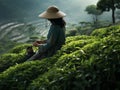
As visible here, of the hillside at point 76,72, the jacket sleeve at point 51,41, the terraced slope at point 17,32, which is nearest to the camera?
the hillside at point 76,72

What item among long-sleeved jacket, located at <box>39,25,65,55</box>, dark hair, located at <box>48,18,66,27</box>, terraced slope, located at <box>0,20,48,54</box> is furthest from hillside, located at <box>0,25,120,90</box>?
terraced slope, located at <box>0,20,48,54</box>

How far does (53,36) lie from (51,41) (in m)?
0.14

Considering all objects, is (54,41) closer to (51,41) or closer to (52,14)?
(51,41)

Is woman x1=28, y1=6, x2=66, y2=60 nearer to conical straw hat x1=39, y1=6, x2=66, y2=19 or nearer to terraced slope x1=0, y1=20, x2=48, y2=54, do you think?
conical straw hat x1=39, y1=6, x2=66, y2=19

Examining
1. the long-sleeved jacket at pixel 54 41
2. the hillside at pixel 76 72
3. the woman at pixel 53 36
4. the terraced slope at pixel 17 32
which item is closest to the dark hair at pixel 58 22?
the woman at pixel 53 36

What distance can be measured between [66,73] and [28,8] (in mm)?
177968

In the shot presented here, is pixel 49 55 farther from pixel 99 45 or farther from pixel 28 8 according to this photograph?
pixel 28 8

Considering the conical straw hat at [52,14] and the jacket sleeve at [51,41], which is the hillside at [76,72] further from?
the conical straw hat at [52,14]

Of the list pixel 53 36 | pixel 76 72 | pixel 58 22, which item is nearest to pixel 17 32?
pixel 58 22

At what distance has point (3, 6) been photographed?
150 meters

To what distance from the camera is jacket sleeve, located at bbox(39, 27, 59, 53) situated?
25.8ft

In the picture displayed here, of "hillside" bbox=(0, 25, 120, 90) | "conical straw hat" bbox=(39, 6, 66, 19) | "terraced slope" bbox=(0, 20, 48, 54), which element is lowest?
"terraced slope" bbox=(0, 20, 48, 54)

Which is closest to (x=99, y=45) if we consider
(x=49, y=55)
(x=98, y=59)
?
(x=98, y=59)

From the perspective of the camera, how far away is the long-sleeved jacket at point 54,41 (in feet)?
25.8
